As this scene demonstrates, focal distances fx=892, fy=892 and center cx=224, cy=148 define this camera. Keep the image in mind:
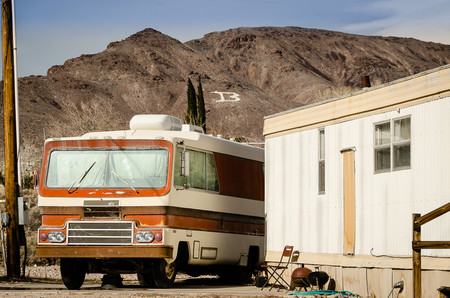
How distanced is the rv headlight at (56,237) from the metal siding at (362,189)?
14.4 ft

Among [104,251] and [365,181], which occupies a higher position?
[365,181]

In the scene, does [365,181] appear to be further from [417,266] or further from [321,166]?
[417,266]

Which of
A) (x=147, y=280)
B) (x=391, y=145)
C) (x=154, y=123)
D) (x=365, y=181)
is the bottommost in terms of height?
(x=147, y=280)

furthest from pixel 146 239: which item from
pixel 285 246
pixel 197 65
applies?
pixel 197 65

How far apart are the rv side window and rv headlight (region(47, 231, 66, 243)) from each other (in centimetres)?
232

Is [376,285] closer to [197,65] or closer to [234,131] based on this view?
[234,131]

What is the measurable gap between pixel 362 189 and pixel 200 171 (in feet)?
12.1

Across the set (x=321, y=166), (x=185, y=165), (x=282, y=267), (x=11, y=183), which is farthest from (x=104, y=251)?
(x=11, y=183)

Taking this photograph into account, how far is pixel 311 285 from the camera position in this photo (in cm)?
1619

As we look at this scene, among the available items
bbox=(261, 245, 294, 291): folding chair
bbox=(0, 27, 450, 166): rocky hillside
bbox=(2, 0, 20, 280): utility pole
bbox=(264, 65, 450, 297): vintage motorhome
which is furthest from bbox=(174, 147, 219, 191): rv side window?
bbox=(0, 27, 450, 166): rocky hillside

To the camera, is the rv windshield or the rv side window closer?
the rv windshield

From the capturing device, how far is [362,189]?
50.5ft

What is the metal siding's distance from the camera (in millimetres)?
13469

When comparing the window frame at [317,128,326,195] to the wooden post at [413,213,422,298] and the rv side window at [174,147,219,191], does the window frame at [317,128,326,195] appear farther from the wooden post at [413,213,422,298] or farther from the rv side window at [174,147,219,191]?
the wooden post at [413,213,422,298]
